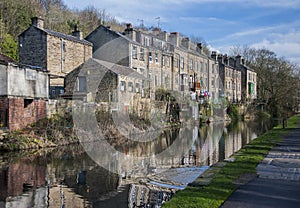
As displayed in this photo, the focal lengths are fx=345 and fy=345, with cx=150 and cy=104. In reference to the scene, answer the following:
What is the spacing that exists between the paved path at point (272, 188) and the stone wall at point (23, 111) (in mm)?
14387

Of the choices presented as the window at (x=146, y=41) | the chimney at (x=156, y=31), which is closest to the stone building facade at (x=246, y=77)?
the chimney at (x=156, y=31)

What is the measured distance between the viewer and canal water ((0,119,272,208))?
9.17 metres

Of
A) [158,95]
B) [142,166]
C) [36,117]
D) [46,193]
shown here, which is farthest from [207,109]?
[46,193]

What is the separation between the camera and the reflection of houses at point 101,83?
30203 mm

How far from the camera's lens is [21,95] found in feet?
69.8

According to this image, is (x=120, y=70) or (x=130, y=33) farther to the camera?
(x=130, y=33)

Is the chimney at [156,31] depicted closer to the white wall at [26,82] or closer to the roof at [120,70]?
the roof at [120,70]

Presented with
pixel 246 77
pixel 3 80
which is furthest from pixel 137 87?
pixel 246 77

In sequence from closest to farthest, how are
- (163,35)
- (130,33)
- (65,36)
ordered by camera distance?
(65,36)
(130,33)
(163,35)

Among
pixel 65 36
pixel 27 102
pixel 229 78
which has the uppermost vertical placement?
pixel 65 36

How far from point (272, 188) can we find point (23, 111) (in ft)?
55.0

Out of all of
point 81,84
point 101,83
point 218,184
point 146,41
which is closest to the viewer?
point 218,184

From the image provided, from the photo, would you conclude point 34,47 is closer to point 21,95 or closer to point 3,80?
point 21,95

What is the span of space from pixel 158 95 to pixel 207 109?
1235 centimetres
